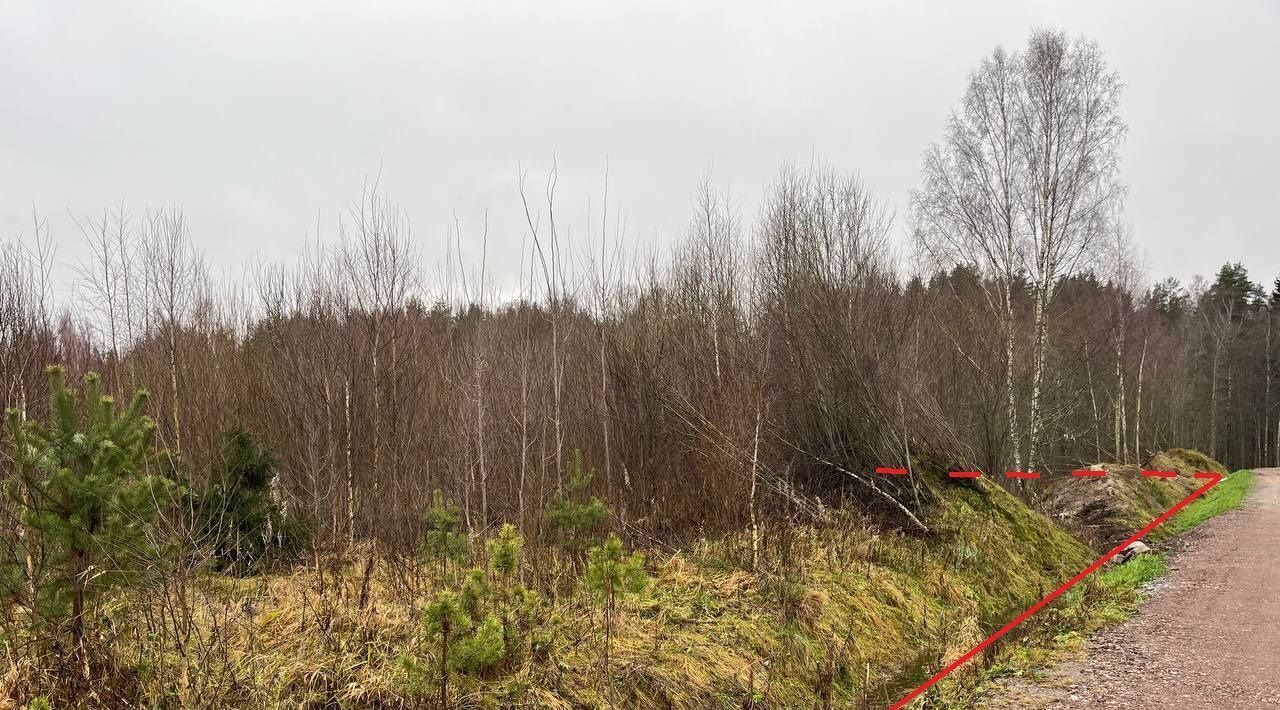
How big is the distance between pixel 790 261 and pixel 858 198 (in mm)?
1359

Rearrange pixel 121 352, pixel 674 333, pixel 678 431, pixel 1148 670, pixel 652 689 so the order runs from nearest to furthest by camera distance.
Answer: pixel 652 689 < pixel 1148 670 < pixel 678 431 < pixel 674 333 < pixel 121 352

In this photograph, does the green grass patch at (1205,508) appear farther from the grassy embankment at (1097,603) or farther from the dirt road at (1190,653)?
the dirt road at (1190,653)

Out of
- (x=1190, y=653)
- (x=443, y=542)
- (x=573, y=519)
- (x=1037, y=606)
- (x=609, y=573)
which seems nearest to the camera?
(x=609, y=573)

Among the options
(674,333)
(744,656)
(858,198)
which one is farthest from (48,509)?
(858,198)

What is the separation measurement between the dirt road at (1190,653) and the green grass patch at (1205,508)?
320 centimetres

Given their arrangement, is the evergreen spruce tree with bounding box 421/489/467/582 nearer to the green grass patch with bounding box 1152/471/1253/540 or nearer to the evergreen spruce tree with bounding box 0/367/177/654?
the evergreen spruce tree with bounding box 0/367/177/654

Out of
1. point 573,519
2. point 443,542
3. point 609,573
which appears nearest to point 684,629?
point 609,573

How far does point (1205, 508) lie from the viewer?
45.3 ft

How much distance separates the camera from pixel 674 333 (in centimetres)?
910

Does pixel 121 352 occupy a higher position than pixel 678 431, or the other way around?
pixel 121 352

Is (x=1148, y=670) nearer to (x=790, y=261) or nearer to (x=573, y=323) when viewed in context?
(x=790, y=261)

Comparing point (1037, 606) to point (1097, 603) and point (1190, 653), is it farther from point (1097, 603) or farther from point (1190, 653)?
point (1190, 653)

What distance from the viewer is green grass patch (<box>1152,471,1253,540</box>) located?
11567mm

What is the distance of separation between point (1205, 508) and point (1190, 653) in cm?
1119
